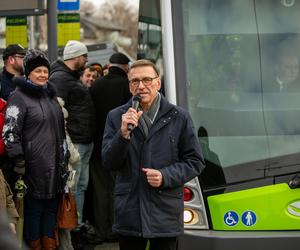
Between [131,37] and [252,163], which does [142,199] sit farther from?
[131,37]

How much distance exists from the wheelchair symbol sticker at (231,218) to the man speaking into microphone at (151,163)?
0.97 meters

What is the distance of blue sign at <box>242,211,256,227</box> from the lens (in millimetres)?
5324

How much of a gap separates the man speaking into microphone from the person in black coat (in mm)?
1281

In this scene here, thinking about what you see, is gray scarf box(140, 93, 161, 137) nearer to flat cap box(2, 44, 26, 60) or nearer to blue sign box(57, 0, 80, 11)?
flat cap box(2, 44, 26, 60)

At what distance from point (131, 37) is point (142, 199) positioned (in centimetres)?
7467

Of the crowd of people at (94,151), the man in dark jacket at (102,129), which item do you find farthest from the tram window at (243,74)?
the man in dark jacket at (102,129)

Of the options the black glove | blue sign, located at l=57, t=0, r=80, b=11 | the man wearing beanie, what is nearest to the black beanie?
the black glove

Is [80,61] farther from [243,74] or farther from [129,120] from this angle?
[129,120]

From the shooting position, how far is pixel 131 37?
257 ft

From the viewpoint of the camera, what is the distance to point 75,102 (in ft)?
23.0

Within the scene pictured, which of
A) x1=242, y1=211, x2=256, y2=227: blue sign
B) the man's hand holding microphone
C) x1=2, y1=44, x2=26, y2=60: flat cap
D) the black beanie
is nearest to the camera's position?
the man's hand holding microphone

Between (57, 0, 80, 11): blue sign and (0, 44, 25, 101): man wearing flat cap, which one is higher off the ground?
(57, 0, 80, 11): blue sign

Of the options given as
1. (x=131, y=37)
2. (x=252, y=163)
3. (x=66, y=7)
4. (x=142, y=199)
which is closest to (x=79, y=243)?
(x=252, y=163)

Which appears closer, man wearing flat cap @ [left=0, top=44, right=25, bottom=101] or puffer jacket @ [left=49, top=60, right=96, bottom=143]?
man wearing flat cap @ [left=0, top=44, right=25, bottom=101]
